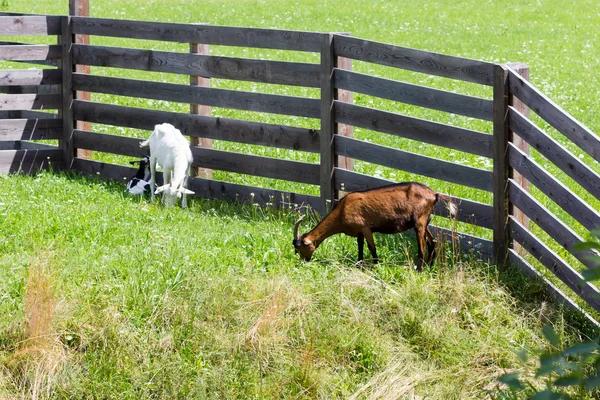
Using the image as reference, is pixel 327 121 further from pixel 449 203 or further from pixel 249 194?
pixel 449 203

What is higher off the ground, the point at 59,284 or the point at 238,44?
the point at 238,44

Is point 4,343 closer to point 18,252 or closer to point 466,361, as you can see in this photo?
point 18,252

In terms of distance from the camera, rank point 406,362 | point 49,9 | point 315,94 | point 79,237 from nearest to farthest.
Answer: point 406,362 → point 79,237 → point 315,94 → point 49,9

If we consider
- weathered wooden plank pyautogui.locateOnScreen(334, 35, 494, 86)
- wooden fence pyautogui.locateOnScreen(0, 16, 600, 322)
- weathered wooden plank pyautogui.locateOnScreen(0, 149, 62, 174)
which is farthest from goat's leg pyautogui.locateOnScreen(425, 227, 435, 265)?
weathered wooden plank pyautogui.locateOnScreen(0, 149, 62, 174)

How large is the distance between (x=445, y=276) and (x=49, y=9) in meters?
22.9

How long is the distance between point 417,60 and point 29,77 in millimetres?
5225

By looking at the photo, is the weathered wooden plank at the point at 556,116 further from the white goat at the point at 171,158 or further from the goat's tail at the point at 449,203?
the white goat at the point at 171,158

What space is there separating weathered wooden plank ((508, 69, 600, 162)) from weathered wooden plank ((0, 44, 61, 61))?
6.05 meters

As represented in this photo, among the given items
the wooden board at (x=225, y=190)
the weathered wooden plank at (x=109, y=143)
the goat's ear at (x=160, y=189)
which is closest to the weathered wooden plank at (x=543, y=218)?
the wooden board at (x=225, y=190)

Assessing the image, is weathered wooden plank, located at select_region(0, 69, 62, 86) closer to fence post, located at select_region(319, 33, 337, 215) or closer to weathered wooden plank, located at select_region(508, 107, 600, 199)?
fence post, located at select_region(319, 33, 337, 215)

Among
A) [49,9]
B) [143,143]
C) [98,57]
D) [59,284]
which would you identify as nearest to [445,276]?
[59,284]

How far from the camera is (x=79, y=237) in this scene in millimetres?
7535

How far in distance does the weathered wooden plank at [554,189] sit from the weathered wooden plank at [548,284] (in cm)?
50

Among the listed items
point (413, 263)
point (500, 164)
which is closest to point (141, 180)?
point (413, 263)
